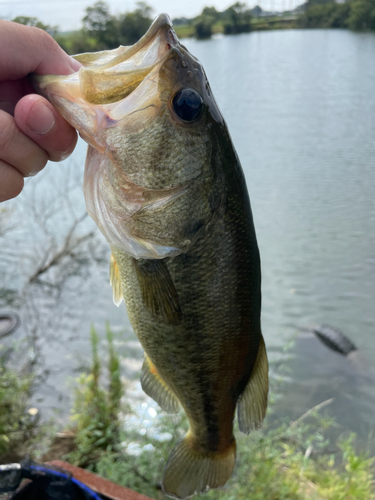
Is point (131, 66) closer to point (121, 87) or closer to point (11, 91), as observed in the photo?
point (121, 87)

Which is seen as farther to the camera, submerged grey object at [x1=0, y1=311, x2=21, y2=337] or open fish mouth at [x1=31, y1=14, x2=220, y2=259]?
submerged grey object at [x1=0, y1=311, x2=21, y2=337]

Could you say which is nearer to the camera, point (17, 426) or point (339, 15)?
point (17, 426)

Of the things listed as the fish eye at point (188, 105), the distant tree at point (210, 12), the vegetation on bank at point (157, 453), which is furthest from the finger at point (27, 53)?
the distant tree at point (210, 12)

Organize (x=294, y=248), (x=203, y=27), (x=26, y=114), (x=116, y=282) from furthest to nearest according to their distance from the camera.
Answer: (x=203, y=27), (x=294, y=248), (x=116, y=282), (x=26, y=114)

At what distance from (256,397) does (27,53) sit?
4.23 ft

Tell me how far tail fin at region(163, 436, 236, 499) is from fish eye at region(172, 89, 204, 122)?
4.05 ft

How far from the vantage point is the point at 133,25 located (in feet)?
22.0

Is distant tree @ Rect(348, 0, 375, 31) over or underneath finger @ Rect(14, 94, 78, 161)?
over

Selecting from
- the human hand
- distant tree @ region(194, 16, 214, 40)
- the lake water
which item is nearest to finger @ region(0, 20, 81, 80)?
the human hand

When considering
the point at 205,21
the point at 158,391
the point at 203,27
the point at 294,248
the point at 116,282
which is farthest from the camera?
the point at 203,27

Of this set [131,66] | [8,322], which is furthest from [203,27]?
[131,66]

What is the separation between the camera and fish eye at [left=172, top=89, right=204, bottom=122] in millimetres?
917

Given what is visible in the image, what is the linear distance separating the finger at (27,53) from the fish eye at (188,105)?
361 mm

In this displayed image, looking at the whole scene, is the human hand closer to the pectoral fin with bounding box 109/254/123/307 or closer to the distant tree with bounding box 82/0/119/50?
the pectoral fin with bounding box 109/254/123/307
